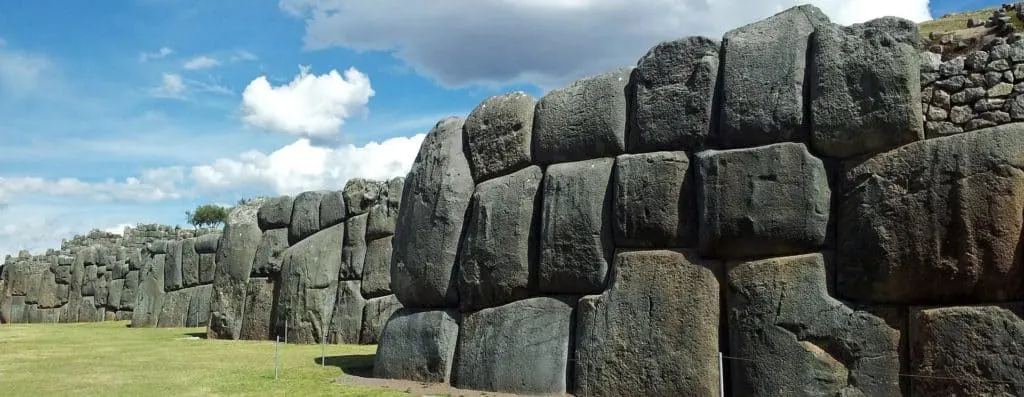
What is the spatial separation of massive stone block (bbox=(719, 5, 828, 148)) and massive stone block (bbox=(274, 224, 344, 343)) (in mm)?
12149

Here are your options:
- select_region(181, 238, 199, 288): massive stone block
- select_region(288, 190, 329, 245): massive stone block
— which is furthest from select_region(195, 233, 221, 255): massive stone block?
select_region(288, 190, 329, 245): massive stone block

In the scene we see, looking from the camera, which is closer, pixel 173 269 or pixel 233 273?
pixel 233 273

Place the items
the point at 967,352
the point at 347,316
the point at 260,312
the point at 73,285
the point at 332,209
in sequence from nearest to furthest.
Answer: the point at 967,352 → the point at 347,316 → the point at 332,209 → the point at 260,312 → the point at 73,285

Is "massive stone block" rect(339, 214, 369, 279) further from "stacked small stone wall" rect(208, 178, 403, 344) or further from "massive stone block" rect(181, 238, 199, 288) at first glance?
"massive stone block" rect(181, 238, 199, 288)

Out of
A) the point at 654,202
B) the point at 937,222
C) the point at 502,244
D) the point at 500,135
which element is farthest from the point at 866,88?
the point at 500,135

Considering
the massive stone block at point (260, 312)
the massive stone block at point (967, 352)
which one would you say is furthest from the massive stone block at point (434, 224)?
the massive stone block at point (260, 312)

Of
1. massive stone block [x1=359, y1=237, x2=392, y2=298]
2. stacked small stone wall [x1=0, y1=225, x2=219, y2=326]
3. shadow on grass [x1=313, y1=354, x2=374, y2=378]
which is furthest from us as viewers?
stacked small stone wall [x1=0, y1=225, x2=219, y2=326]

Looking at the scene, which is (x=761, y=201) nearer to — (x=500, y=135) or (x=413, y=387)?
(x=500, y=135)

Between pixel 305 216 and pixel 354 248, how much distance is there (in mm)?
2293

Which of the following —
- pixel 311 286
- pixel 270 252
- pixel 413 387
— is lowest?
pixel 413 387

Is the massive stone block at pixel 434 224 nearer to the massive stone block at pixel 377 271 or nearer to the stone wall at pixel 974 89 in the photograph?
the massive stone block at pixel 377 271

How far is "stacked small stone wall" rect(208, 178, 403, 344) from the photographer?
18.5 m

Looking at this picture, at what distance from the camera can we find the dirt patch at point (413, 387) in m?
10.5

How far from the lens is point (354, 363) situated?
1410 centimetres
